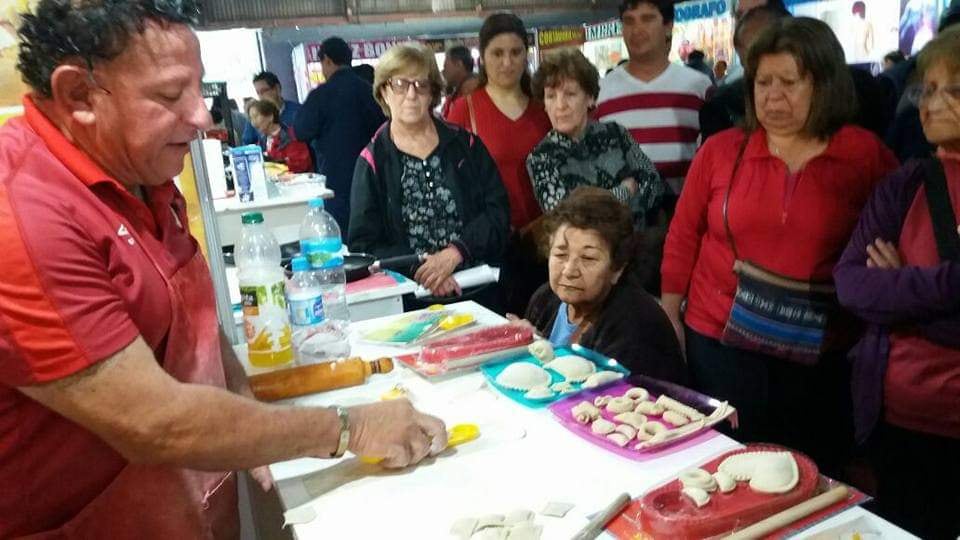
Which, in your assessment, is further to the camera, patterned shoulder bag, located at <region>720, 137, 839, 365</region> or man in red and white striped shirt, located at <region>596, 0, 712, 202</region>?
man in red and white striped shirt, located at <region>596, 0, 712, 202</region>

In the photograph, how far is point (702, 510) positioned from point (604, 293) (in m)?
0.93

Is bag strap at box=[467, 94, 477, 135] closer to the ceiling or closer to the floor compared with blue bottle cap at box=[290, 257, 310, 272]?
closer to the ceiling

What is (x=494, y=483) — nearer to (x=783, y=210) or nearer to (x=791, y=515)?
(x=791, y=515)

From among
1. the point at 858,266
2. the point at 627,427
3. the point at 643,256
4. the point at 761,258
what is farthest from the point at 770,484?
the point at 643,256

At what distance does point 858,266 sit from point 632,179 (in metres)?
0.99

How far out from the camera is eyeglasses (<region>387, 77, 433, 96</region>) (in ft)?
8.00

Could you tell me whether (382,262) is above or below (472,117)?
below

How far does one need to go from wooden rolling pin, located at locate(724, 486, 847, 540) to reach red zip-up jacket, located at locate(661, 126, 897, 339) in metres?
1.03

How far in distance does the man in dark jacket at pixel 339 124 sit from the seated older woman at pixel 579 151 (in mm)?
2078

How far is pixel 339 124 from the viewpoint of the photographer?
4.46 metres

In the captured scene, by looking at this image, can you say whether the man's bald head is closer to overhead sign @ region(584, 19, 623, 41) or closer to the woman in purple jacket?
the woman in purple jacket

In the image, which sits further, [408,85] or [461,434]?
[408,85]

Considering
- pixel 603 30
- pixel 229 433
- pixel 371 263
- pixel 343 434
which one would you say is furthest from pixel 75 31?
pixel 603 30

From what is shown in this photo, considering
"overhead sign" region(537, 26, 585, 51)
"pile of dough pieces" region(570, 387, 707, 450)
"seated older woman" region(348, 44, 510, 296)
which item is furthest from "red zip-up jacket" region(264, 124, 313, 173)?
"pile of dough pieces" region(570, 387, 707, 450)
